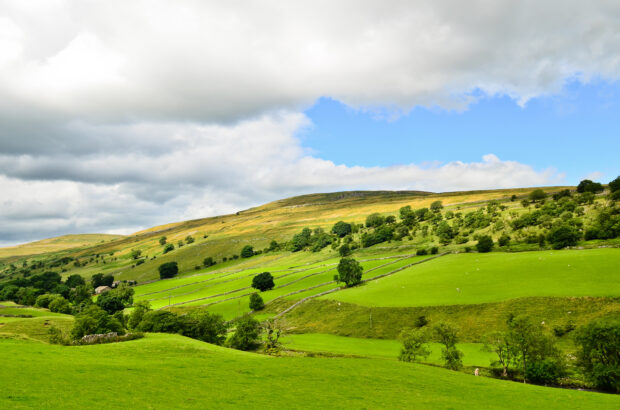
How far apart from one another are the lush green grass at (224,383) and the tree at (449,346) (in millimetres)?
15979

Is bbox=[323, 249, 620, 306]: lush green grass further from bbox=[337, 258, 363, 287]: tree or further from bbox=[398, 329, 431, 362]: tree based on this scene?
bbox=[398, 329, 431, 362]: tree

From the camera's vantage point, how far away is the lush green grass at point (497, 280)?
79.7 metres

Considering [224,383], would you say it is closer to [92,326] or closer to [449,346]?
[449,346]

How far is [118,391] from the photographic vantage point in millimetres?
24125

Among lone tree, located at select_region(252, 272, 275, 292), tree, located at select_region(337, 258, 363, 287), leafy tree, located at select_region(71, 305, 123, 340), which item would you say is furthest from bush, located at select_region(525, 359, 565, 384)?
lone tree, located at select_region(252, 272, 275, 292)

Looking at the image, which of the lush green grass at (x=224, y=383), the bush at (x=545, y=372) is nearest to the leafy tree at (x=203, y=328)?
the lush green grass at (x=224, y=383)

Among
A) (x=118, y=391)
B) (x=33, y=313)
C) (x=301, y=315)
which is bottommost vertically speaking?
(x=301, y=315)

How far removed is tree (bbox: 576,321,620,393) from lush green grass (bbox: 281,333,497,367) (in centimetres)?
1438

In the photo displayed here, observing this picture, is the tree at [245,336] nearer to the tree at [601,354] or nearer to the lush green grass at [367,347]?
the lush green grass at [367,347]

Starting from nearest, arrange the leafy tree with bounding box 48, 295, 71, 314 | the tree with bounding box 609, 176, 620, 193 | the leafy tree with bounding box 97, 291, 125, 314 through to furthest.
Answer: the leafy tree with bounding box 97, 291, 125, 314 < the leafy tree with bounding box 48, 295, 71, 314 < the tree with bounding box 609, 176, 620, 193

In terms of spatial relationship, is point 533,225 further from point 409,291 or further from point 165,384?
point 165,384

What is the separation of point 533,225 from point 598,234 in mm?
31695

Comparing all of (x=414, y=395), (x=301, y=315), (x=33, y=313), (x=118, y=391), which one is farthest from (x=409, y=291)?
(x=33, y=313)

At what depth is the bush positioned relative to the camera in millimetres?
51312
